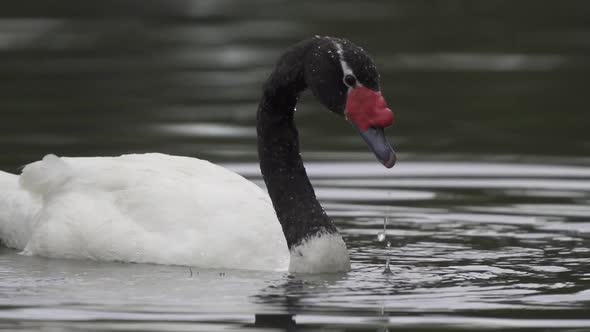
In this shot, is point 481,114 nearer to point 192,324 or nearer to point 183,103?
point 183,103

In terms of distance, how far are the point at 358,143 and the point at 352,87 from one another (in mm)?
6144

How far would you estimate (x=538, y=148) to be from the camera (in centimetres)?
1681

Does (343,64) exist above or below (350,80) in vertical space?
above

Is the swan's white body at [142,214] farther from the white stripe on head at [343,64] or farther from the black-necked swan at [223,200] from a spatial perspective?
the white stripe on head at [343,64]

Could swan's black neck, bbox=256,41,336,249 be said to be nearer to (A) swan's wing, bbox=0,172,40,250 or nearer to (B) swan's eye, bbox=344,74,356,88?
(B) swan's eye, bbox=344,74,356,88

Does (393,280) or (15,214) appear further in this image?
(15,214)

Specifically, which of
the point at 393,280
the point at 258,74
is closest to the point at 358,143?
the point at 258,74

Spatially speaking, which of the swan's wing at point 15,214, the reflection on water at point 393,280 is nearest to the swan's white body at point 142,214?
the swan's wing at point 15,214

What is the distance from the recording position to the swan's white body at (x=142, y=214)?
1170 cm

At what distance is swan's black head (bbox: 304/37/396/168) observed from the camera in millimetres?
10945

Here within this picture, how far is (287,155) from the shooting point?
11883 millimetres

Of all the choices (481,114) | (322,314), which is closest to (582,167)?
(481,114)

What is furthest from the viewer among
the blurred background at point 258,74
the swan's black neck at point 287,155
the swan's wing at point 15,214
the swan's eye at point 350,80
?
the blurred background at point 258,74

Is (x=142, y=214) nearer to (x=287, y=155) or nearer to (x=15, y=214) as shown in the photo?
(x=287, y=155)
